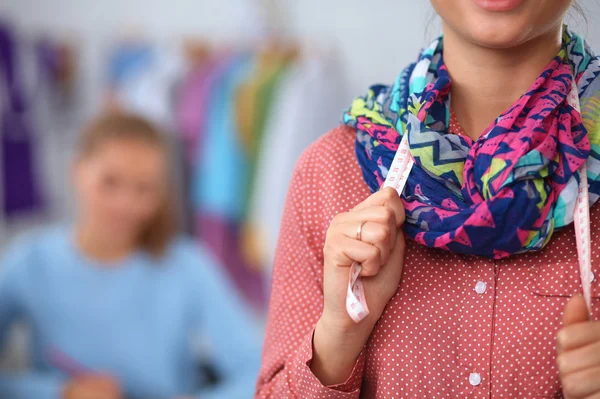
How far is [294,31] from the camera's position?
3.18 metres

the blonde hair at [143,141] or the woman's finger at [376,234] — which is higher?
the woman's finger at [376,234]

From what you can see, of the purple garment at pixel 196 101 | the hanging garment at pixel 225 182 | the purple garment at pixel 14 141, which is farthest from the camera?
the purple garment at pixel 14 141

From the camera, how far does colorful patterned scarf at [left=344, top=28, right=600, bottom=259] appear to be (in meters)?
0.79

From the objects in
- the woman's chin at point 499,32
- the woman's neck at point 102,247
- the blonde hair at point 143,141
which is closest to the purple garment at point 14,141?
the blonde hair at point 143,141

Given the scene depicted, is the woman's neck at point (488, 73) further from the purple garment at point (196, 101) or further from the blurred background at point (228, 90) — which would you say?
the purple garment at point (196, 101)

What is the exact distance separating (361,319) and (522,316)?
168 millimetres

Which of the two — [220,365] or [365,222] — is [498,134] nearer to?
[365,222]

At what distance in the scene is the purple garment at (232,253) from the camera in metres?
2.95

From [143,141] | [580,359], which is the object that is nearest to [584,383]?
[580,359]

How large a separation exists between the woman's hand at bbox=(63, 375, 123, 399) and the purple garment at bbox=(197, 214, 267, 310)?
111 cm

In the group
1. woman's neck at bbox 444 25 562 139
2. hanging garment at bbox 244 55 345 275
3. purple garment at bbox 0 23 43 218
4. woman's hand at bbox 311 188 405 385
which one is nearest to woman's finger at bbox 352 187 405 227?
woman's hand at bbox 311 188 405 385

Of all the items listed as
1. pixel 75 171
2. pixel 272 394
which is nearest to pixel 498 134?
pixel 272 394

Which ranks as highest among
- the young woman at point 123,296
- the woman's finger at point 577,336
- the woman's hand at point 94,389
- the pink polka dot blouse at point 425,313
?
the woman's finger at point 577,336

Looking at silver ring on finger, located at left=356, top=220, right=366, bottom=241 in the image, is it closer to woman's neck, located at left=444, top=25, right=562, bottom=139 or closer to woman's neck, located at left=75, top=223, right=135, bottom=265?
woman's neck, located at left=444, top=25, right=562, bottom=139
